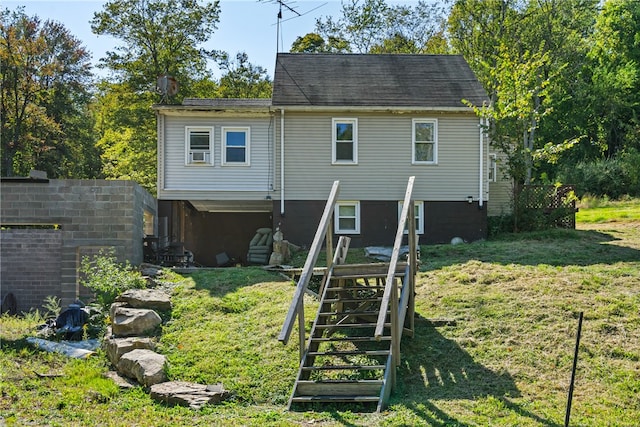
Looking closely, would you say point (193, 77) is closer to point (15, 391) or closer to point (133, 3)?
point (133, 3)

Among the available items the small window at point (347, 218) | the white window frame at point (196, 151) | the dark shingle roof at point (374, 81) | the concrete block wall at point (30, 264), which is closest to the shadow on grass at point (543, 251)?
the small window at point (347, 218)

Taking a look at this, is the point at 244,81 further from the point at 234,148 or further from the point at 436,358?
the point at 436,358

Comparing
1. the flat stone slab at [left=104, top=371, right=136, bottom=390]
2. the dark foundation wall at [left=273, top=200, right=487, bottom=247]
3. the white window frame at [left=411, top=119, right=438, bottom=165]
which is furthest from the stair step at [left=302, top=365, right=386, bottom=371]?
the white window frame at [left=411, top=119, right=438, bottom=165]

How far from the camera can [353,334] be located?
39.0 ft

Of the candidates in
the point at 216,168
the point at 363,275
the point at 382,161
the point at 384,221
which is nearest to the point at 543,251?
the point at 384,221

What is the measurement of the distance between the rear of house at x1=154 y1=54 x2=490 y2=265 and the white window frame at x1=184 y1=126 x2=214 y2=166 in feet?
0.09

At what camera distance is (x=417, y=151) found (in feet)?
73.0

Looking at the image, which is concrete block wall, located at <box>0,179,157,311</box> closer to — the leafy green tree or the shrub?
the shrub

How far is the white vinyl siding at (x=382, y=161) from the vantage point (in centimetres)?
2203

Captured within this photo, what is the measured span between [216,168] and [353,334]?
1113 centimetres

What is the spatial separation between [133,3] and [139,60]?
2.37 m

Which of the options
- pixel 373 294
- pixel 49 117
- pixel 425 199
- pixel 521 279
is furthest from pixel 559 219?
pixel 49 117

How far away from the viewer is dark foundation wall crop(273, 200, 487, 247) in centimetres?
2192

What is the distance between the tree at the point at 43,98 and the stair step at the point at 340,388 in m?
25.9
